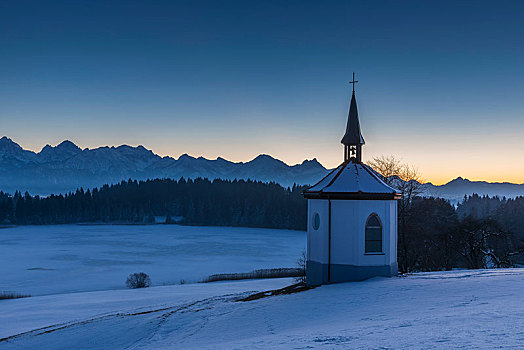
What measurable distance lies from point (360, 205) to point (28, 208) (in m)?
157

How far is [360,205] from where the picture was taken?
21.7 m

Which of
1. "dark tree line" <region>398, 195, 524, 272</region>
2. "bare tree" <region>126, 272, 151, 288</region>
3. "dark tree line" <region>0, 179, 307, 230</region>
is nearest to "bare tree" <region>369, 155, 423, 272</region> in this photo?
"dark tree line" <region>398, 195, 524, 272</region>

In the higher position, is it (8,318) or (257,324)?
(257,324)

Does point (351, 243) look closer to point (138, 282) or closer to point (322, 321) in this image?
point (322, 321)

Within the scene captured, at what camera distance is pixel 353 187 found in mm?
22047

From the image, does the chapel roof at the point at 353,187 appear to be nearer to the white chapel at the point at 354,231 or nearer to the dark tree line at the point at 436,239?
the white chapel at the point at 354,231

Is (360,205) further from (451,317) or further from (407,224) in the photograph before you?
(407,224)

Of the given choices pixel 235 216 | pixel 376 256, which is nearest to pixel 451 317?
pixel 376 256

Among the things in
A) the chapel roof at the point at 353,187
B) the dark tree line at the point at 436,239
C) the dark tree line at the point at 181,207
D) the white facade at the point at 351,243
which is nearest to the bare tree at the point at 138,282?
the white facade at the point at 351,243

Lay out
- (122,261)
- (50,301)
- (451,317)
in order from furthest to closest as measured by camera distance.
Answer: (122,261), (50,301), (451,317)

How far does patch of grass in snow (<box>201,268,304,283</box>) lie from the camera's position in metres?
41.7

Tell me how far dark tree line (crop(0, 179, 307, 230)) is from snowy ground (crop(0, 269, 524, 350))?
10805 centimetres

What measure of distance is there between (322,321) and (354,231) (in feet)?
29.6

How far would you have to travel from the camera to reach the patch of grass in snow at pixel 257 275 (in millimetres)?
41656
